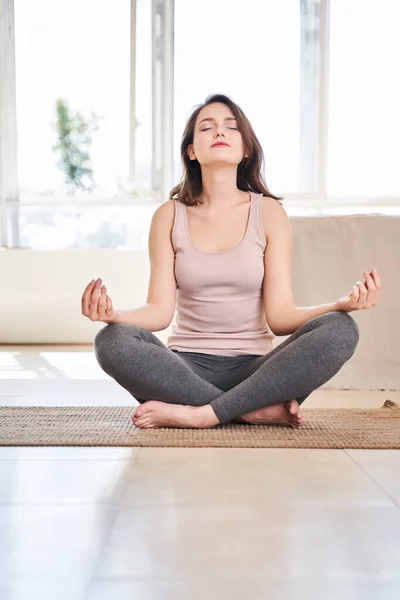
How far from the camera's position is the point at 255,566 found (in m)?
0.93

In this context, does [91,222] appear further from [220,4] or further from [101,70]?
[220,4]

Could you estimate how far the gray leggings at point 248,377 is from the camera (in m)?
1.71

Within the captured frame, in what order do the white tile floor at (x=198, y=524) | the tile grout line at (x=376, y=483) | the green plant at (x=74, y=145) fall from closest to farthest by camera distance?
the white tile floor at (x=198, y=524)
the tile grout line at (x=376, y=483)
the green plant at (x=74, y=145)

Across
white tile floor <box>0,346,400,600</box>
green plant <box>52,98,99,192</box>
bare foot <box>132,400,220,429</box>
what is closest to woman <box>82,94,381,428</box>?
bare foot <box>132,400,220,429</box>

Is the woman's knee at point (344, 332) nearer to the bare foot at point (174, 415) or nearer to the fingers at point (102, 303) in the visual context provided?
the bare foot at point (174, 415)

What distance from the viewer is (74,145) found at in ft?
15.2

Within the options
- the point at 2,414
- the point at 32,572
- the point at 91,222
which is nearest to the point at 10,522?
the point at 32,572

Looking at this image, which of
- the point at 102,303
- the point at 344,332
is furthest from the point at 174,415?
the point at 344,332

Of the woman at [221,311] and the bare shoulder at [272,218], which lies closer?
the woman at [221,311]

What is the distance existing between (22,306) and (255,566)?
3329mm

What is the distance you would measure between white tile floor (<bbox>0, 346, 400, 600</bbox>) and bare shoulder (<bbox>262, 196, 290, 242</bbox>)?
664 millimetres

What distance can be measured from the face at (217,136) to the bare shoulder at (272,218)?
14 cm

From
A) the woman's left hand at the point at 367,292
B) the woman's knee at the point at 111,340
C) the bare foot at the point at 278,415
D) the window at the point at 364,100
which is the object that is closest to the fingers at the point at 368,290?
the woman's left hand at the point at 367,292

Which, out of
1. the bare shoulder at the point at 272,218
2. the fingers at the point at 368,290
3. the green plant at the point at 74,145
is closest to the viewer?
the fingers at the point at 368,290
